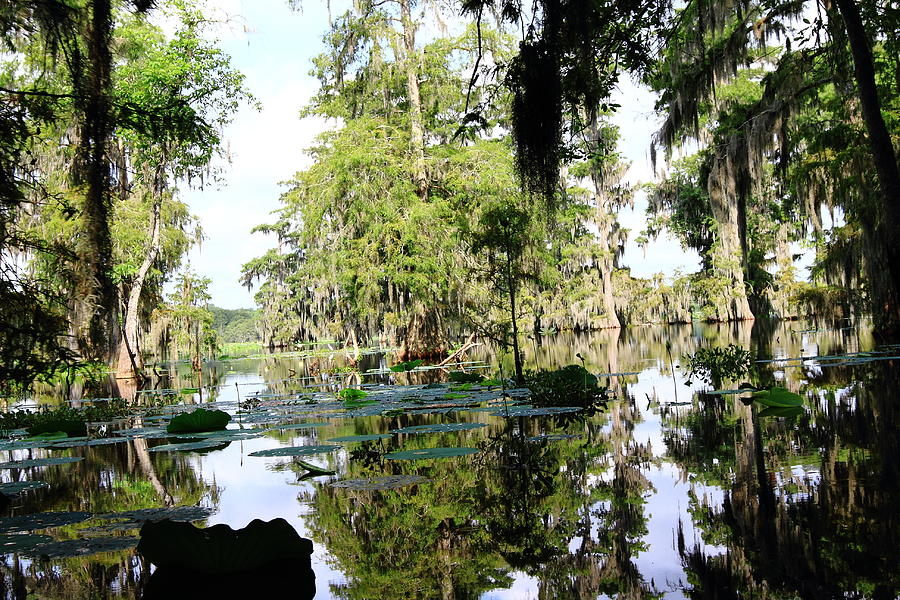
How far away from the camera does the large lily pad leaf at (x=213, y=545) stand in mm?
2262

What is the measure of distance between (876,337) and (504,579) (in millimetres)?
14163

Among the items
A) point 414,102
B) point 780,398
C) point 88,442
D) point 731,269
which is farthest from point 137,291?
point 731,269

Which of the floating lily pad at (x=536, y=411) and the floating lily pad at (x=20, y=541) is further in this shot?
the floating lily pad at (x=536, y=411)

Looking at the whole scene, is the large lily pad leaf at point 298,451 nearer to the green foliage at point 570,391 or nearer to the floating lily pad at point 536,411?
the floating lily pad at point 536,411

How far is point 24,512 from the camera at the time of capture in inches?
150

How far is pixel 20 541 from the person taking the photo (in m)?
2.91

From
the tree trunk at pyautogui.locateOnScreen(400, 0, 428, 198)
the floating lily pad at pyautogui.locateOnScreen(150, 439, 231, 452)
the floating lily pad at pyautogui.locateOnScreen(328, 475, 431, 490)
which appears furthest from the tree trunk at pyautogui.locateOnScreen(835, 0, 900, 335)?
the tree trunk at pyautogui.locateOnScreen(400, 0, 428, 198)

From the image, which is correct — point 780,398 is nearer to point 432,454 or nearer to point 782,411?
point 782,411

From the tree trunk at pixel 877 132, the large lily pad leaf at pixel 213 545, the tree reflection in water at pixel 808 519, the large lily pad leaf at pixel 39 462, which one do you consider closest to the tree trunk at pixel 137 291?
the large lily pad leaf at pixel 39 462

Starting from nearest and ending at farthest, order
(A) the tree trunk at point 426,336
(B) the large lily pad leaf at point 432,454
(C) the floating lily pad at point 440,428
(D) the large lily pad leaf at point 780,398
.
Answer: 1. (B) the large lily pad leaf at point 432,454
2. (D) the large lily pad leaf at point 780,398
3. (C) the floating lily pad at point 440,428
4. (A) the tree trunk at point 426,336

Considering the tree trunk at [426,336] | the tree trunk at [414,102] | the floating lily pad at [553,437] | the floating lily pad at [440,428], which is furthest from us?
the tree trunk at [414,102]

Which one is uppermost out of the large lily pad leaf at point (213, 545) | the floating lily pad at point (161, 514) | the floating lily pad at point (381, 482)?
the large lily pad leaf at point (213, 545)

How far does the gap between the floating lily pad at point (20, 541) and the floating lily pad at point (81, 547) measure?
1.1 inches

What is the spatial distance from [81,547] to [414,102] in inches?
828
